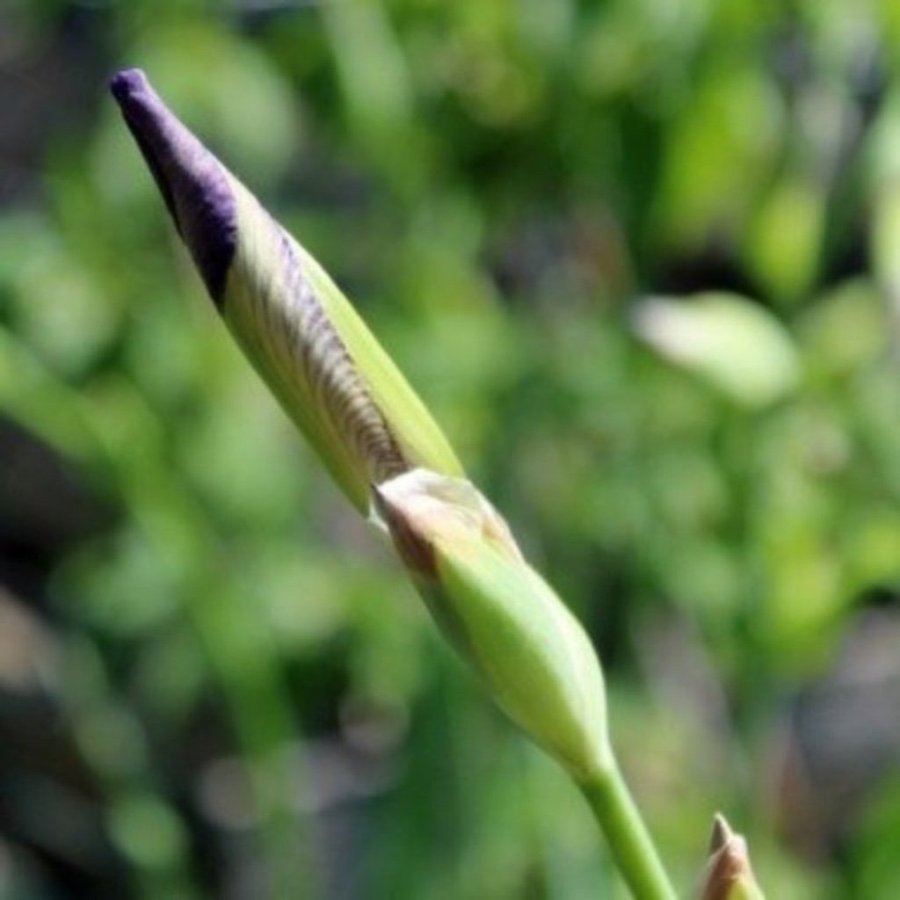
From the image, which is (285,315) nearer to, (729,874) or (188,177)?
(188,177)

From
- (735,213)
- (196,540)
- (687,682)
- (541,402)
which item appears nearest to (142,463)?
(196,540)

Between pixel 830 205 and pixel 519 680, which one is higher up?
pixel 830 205

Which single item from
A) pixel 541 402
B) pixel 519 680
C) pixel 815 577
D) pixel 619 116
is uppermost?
pixel 619 116

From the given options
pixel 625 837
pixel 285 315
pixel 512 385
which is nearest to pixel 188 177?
pixel 285 315

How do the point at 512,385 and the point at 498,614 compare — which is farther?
the point at 512,385

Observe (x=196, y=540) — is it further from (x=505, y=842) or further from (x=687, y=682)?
(x=687, y=682)

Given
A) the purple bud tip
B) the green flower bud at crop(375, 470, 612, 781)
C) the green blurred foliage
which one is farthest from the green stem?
the green blurred foliage
